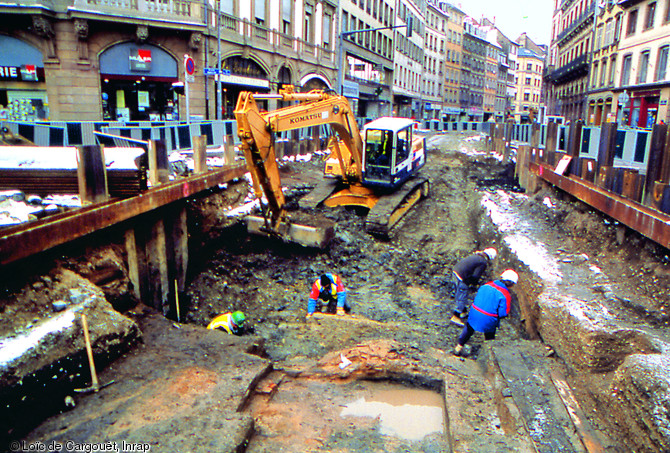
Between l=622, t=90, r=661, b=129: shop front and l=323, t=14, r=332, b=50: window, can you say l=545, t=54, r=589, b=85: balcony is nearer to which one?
l=622, t=90, r=661, b=129: shop front

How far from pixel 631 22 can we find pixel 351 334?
109 ft

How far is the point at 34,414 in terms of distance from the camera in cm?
453

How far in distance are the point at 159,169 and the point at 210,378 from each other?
491cm

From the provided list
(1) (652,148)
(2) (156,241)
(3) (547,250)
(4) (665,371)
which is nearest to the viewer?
(4) (665,371)

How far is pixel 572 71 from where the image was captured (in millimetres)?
42188

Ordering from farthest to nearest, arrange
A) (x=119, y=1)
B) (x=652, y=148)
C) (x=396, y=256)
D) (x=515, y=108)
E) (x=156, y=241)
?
(x=515, y=108), (x=119, y=1), (x=396, y=256), (x=156, y=241), (x=652, y=148)

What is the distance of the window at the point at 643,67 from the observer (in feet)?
92.6

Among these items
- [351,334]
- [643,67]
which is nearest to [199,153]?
[351,334]

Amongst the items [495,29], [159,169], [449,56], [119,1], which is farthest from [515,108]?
[159,169]

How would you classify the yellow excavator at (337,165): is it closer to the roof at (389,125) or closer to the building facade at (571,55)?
the roof at (389,125)

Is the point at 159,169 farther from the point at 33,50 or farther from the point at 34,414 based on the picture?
the point at 33,50

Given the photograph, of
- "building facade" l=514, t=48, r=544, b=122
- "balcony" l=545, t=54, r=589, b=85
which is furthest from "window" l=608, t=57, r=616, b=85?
"building facade" l=514, t=48, r=544, b=122

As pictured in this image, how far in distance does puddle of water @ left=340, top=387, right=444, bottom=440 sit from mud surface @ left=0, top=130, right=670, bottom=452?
111 millimetres

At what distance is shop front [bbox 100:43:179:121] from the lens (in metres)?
19.2
